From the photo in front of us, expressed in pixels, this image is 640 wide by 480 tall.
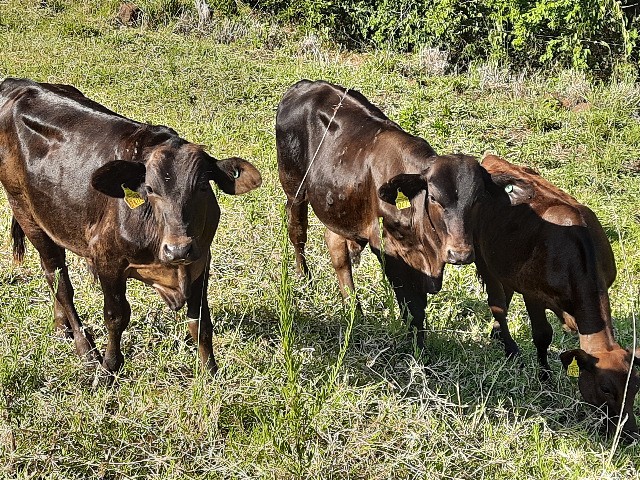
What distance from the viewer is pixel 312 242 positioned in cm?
774

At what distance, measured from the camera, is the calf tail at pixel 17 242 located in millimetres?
6145

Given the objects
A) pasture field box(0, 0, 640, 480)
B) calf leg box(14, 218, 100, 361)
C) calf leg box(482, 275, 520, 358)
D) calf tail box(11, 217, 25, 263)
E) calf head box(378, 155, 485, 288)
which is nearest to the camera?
pasture field box(0, 0, 640, 480)

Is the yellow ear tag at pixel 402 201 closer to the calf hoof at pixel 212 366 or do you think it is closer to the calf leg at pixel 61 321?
the calf hoof at pixel 212 366

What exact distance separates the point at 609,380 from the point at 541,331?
874mm

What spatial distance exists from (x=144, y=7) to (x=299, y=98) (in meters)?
11.7

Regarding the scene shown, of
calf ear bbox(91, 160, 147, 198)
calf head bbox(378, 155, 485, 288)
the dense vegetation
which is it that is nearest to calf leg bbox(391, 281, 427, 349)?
calf head bbox(378, 155, 485, 288)

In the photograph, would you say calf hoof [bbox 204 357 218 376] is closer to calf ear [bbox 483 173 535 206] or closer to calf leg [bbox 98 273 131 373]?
calf leg [bbox 98 273 131 373]

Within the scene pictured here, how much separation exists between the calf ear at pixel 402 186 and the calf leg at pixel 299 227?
1995 mm

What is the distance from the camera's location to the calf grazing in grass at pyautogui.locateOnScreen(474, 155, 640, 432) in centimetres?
500

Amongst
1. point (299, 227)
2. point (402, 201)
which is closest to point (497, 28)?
point (299, 227)

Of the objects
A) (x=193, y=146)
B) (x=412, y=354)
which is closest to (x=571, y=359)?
(x=412, y=354)

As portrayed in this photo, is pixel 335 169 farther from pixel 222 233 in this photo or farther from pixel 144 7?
pixel 144 7

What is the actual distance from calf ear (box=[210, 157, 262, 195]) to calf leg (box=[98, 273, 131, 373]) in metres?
0.85

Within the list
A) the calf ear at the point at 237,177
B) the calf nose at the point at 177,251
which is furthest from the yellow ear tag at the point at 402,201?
the calf nose at the point at 177,251
